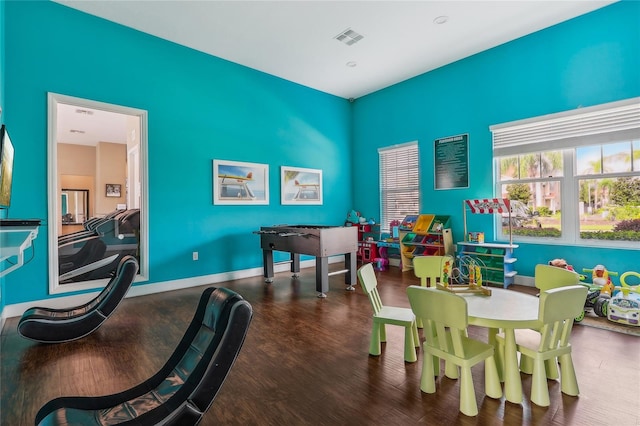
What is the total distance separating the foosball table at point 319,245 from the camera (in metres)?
4.66

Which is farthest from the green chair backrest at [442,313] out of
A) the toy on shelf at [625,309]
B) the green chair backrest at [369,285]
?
the toy on shelf at [625,309]

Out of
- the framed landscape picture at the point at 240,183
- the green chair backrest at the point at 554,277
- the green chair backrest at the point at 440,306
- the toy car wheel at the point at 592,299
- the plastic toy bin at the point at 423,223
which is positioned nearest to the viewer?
the green chair backrest at the point at 440,306

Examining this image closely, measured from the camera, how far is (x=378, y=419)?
6.42 feet

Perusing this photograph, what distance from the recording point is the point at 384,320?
2764mm

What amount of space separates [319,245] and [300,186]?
2.46m

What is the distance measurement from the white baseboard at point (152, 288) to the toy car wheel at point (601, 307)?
467cm

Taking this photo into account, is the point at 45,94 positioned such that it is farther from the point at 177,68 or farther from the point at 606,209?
the point at 606,209

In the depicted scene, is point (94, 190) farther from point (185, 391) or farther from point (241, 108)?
point (185, 391)

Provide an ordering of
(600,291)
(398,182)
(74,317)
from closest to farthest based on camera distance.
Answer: (74,317), (600,291), (398,182)

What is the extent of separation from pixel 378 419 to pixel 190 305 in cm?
317

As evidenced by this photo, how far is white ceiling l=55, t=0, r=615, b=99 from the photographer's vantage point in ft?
14.0

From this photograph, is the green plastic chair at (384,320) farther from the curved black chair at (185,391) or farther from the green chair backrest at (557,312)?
the curved black chair at (185,391)

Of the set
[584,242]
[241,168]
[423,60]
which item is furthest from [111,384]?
[423,60]

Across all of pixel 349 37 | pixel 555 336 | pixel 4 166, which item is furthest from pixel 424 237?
pixel 4 166
